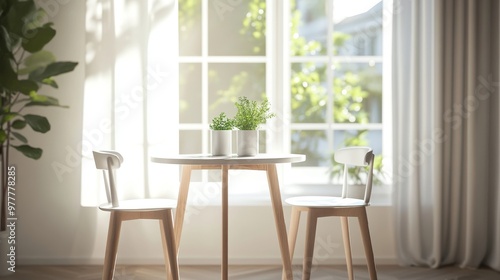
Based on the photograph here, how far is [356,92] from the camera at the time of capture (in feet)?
14.3

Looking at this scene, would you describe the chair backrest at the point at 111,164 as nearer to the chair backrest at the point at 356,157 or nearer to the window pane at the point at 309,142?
the chair backrest at the point at 356,157

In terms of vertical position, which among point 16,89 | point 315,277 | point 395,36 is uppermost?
point 395,36

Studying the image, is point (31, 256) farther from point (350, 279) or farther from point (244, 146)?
point (350, 279)

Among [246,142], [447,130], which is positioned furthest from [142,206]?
[447,130]

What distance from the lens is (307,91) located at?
4.33 metres

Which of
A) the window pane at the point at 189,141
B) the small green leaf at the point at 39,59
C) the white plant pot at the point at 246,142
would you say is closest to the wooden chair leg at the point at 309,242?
the white plant pot at the point at 246,142

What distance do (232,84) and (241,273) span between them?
1218mm

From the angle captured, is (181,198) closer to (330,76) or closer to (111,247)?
(111,247)

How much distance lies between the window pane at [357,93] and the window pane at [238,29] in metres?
0.56

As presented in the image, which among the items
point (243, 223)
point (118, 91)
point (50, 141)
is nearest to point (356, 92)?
point (243, 223)

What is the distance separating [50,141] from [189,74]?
96 centimetres

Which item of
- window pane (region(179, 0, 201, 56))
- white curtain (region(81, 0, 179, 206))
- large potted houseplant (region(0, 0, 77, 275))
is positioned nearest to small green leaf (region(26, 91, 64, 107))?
large potted houseplant (region(0, 0, 77, 275))

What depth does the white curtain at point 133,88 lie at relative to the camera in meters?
3.94

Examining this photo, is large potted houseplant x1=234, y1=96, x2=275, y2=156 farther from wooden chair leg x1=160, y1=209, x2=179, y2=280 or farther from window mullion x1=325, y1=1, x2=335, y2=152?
window mullion x1=325, y1=1, x2=335, y2=152
